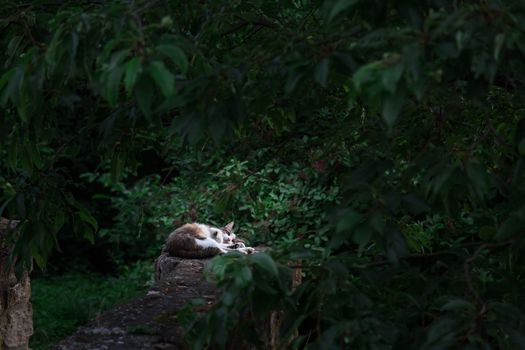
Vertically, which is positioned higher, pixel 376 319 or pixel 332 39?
pixel 332 39

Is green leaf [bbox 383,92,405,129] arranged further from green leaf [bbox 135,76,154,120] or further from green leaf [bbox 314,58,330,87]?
green leaf [bbox 135,76,154,120]

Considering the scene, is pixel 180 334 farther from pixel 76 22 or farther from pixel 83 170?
pixel 83 170

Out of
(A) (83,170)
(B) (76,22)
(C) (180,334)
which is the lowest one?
(A) (83,170)

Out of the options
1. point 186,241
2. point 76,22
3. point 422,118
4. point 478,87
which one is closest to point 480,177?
point 478,87

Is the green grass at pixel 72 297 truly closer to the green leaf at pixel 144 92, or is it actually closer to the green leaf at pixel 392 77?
the green leaf at pixel 144 92

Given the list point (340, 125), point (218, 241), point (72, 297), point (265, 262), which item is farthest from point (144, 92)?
point (72, 297)

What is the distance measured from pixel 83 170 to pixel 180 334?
7173 millimetres

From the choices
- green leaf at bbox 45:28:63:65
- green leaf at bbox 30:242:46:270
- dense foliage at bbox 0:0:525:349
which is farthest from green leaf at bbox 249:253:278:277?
green leaf at bbox 30:242:46:270

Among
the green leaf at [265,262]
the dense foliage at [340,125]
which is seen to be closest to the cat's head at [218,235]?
the dense foliage at [340,125]

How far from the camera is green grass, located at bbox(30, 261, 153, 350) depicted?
8.80 m

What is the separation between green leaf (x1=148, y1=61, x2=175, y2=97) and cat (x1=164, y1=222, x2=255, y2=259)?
11.9 feet

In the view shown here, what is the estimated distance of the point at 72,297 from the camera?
973 centimetres

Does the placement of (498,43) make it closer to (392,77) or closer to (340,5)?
(392,77)

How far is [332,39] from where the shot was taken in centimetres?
258
